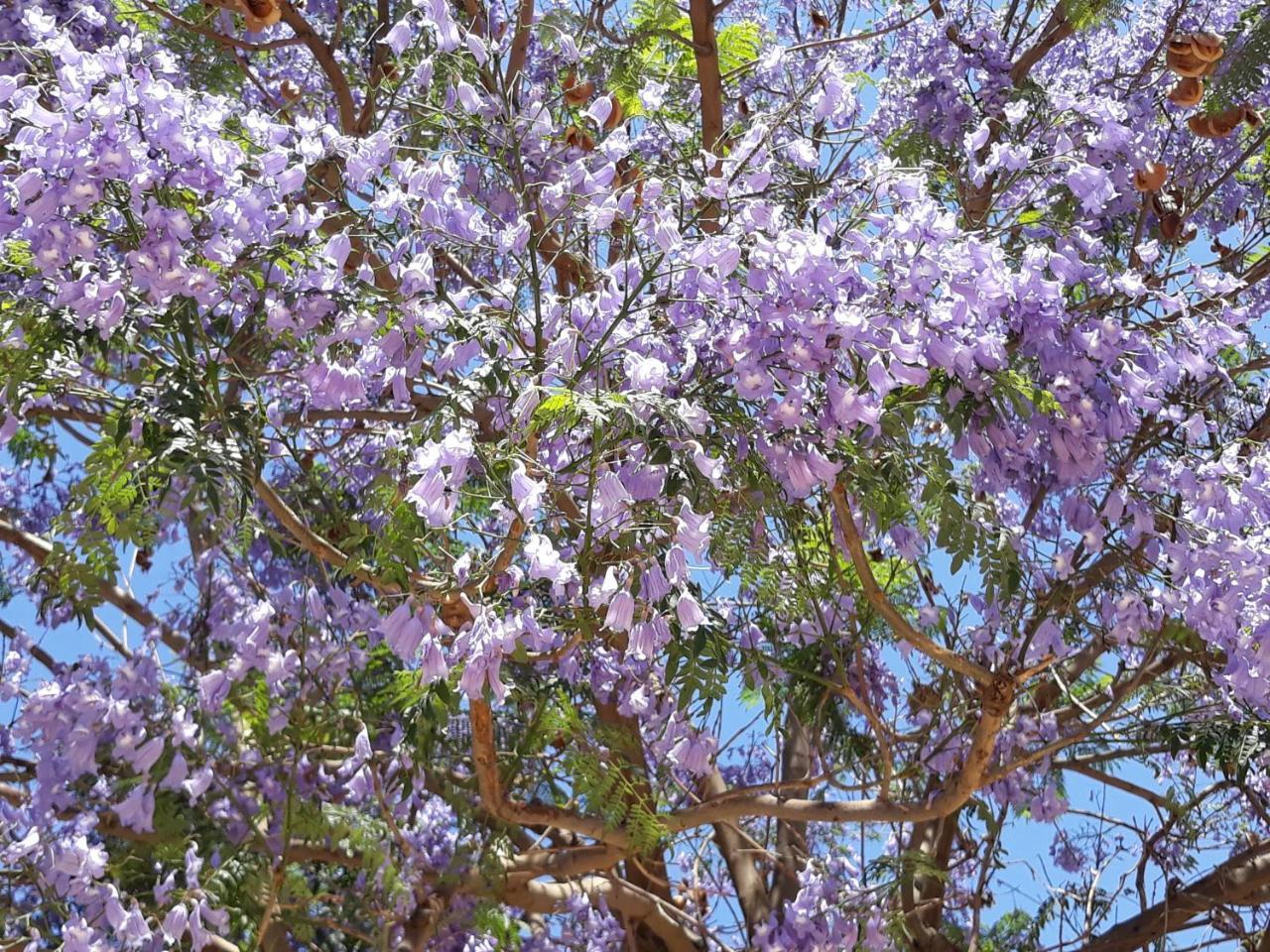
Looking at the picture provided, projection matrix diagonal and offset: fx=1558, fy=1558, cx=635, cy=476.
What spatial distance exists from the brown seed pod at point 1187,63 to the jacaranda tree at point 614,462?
0.6 inches

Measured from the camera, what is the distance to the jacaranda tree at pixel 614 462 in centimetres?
336

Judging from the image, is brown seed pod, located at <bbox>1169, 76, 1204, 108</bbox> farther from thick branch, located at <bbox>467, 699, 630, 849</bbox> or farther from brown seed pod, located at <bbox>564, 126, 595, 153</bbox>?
thick branch, located at <bbox>467, 699, 630, 849</bbox>

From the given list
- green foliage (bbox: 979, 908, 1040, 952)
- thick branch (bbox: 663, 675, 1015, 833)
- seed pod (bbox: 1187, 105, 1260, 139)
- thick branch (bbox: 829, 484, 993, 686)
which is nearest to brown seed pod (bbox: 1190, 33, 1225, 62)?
seed pod (bbox: 1187, 105, 1260, 139)

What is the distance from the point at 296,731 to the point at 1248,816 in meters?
3.95

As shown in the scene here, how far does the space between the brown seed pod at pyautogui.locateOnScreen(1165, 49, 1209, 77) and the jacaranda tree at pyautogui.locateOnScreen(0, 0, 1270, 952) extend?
15 millimetres

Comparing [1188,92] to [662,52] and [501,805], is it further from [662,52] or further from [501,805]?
[501,805]

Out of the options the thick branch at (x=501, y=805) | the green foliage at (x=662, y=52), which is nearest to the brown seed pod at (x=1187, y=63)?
the green foliage at (x=662, y=52)

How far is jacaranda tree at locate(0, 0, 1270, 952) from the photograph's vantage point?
132 inches

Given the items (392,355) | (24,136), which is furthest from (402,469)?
(24,136)

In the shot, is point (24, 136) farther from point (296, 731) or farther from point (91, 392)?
point (296, 731)

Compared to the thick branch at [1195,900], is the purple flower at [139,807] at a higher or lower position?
lower

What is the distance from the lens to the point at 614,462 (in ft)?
10.6

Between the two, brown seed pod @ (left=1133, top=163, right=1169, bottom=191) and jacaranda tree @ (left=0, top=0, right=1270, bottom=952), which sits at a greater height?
brown seed pod @ (left=1133, top=163, right=1169, bottom=191)

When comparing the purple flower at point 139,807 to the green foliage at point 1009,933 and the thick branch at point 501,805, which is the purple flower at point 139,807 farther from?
the green foliage at point 1009,933
